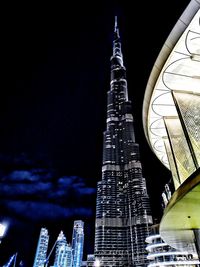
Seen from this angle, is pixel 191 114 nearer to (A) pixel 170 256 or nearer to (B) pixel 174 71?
(B) pixel 174 71

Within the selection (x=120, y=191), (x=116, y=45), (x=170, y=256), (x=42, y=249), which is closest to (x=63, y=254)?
(x=42, y=249)

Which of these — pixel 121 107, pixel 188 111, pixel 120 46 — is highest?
pixel 120 46

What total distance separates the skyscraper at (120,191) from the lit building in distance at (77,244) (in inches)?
2553

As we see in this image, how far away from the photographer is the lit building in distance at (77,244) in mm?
168875

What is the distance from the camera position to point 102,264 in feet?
345

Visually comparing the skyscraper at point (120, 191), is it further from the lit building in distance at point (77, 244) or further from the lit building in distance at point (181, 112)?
the lit building in distance at point (181, 112)

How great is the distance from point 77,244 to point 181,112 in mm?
198170

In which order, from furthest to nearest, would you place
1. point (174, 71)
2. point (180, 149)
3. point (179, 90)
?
point (180, 149) → point (179, 90) → point (174, 71)

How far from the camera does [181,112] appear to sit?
10.5m

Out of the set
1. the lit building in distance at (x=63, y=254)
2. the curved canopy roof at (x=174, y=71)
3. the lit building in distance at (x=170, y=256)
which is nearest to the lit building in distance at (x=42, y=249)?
the lit building in distance at (x=63, y=254)

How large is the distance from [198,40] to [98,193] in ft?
455

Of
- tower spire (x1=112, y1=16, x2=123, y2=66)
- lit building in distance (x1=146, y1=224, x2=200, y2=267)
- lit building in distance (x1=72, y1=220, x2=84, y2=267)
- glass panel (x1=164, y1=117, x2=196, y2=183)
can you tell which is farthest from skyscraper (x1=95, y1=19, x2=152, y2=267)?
glass panel (x1=164, y1=117, x2=196, y2=183)

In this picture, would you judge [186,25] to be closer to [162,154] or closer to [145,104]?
[145,104]

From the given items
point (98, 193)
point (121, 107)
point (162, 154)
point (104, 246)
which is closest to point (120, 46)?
point (121, 107)
